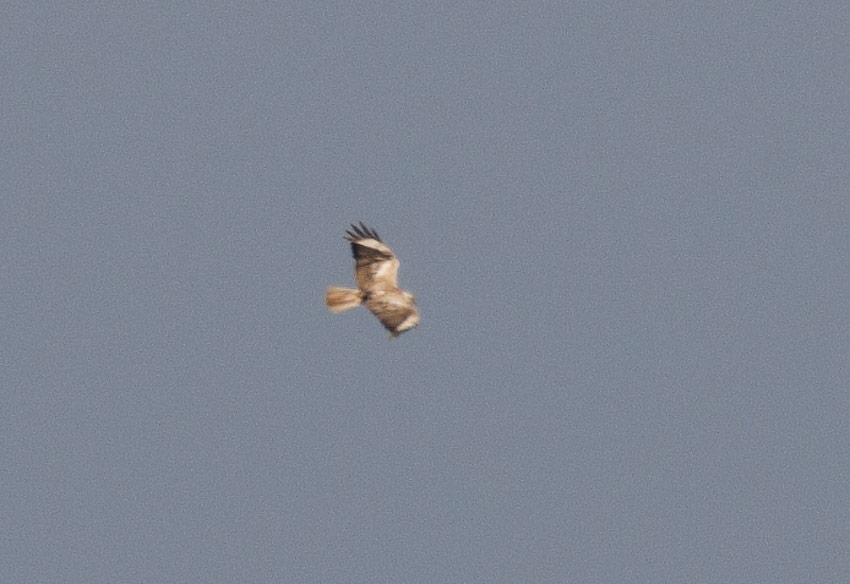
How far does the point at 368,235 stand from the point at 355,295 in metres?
1.72

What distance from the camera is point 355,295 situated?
137 ft

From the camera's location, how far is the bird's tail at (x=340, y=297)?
41719 millimetres

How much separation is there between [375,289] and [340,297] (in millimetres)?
770

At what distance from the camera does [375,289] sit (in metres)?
41.7

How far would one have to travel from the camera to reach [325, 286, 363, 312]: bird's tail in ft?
137

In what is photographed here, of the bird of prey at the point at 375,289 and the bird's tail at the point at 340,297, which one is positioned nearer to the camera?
the bird of prey at the point at 375,289

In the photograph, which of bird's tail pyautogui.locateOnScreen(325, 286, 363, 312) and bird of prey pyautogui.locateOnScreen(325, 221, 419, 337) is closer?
bird of prey pyautogui.locateOnScreen(325, 221, 419, 337)

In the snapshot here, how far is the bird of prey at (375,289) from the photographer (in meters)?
40.2

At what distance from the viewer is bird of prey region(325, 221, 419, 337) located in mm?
40219

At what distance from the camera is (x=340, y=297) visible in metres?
41.9

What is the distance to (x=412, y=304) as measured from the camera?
4062cm

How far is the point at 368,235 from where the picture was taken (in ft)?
141

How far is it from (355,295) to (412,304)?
1673mm

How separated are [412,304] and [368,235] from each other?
9.43ft
